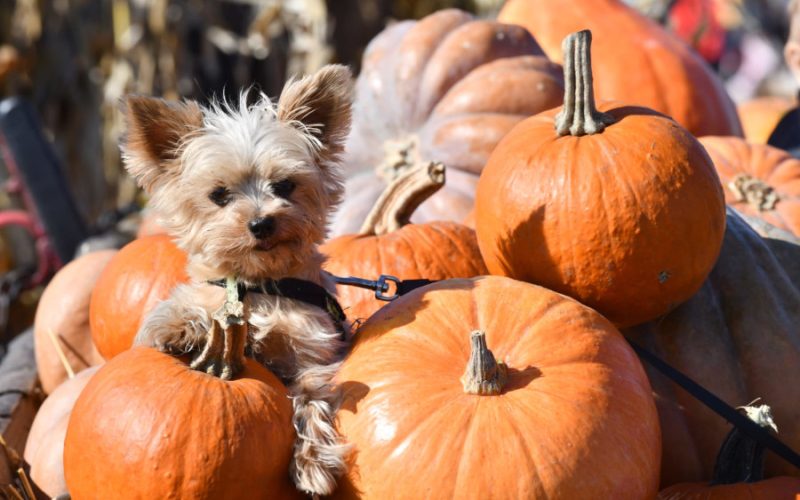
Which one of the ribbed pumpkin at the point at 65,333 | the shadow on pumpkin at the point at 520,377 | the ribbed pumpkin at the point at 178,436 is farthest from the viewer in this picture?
the ribbed pumpkin at the point at 65,333

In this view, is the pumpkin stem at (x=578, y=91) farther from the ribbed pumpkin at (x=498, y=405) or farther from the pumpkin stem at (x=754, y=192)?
the pumpkin stem at (x=754, y=192)

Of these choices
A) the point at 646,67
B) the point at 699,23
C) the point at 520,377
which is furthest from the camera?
the point at 699,23

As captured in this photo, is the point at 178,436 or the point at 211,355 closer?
the point at 178,436

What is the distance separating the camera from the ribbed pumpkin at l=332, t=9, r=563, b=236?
4.38 meters

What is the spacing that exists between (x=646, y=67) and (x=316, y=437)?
3553 millimetres

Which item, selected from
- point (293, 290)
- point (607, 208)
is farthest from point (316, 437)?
point (607, 208)

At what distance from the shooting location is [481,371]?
2268 mm

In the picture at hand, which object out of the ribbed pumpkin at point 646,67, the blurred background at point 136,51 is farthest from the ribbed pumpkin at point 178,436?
the blurred background at point 136,51

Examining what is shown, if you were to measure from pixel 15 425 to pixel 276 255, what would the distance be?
1767mm

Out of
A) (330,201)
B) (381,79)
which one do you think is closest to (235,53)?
(381,79)

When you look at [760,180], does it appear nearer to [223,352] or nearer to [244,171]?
[244,171]

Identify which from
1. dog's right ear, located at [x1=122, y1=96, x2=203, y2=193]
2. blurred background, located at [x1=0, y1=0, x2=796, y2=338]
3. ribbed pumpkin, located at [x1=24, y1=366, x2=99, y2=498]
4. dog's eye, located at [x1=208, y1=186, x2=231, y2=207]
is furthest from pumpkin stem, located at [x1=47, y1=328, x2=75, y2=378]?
blurred background, located at [x1=0, y1=0, x2=796, y2=338]

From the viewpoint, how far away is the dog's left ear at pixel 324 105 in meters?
2.62

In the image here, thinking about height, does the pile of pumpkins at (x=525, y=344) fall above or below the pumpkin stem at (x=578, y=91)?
below
